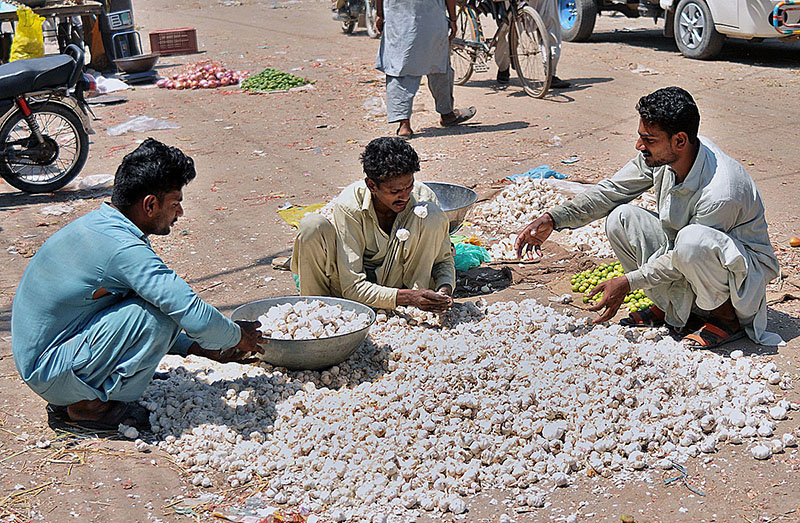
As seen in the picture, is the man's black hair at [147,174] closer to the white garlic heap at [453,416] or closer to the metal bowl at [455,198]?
the white garlic heap at [453,416]

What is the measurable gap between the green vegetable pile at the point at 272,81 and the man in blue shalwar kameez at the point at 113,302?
7.65m

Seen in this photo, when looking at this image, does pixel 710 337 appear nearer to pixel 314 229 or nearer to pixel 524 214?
pixel 314 229

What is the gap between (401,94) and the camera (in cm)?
754

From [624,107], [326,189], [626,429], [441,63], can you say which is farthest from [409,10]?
[626,429]

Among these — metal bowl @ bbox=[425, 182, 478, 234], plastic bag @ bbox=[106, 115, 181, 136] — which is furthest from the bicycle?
A: metal bowl @ bbox=[425, 182, 478, 234]

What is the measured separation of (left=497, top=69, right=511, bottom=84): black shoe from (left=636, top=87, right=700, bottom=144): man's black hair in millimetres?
6429

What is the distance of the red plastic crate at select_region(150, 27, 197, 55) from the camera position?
13.5 m

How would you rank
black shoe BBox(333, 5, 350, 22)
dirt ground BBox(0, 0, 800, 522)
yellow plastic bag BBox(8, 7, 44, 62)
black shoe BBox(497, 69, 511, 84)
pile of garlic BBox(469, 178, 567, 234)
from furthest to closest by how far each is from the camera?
black shoe BBox(333, 5, 350, 22)
black shoe BBox(497, 69, 511, 84)
yellow plastic bag BBox(8, 7, 44, 62)
pile of garlic BBox(469, 178, 567, 234)
dirt ground BBox(0, 0, 800, 522)

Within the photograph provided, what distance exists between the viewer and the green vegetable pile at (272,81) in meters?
10.5

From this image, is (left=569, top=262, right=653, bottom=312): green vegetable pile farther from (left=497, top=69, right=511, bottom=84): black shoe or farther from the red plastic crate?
the red plastic crate

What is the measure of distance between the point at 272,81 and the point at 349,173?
4.20m

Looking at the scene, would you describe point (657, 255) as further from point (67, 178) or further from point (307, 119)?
point (307, 119)

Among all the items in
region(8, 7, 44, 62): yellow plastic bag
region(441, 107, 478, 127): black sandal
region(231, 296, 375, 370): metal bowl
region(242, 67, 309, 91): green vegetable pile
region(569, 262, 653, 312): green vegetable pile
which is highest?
region(8, 7, 44, 62): yellow plastic bag

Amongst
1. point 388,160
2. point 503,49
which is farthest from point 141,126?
point 388,160
